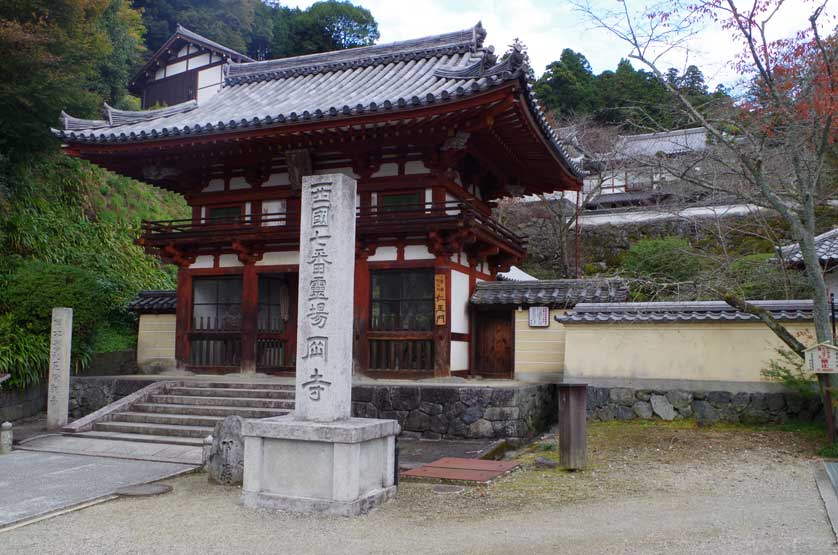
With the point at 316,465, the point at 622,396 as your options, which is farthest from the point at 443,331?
the point at 316,465

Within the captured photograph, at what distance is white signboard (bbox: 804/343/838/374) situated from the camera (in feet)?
28.1

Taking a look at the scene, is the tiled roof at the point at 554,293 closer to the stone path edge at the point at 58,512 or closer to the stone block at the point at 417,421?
the stone block at the point at 417,421

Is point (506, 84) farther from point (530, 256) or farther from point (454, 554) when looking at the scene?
point (530, 256)

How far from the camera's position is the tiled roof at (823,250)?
1520 centimetres

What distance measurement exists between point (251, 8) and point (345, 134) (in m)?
39.4

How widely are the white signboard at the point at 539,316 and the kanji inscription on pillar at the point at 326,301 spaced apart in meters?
7.29

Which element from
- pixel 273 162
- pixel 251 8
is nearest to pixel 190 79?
pixel 251 8

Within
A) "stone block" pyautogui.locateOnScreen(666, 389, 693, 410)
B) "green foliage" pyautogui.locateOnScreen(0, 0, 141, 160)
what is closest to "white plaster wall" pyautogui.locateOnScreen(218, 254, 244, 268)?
"green foliage" pyautogui.locateOnScreen(0, 0, 141, 160)

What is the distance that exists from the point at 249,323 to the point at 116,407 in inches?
127

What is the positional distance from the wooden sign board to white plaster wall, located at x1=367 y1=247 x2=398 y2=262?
→ 104 cm

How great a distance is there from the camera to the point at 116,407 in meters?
12.3

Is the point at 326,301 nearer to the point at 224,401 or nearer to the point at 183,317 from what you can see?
the point at 224,401

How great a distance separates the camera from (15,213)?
55.6ft

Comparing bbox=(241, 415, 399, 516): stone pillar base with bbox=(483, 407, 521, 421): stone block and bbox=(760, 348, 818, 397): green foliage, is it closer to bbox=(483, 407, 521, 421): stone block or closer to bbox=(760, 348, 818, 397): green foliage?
bbox=(483, 407, 521, 421): stone block
